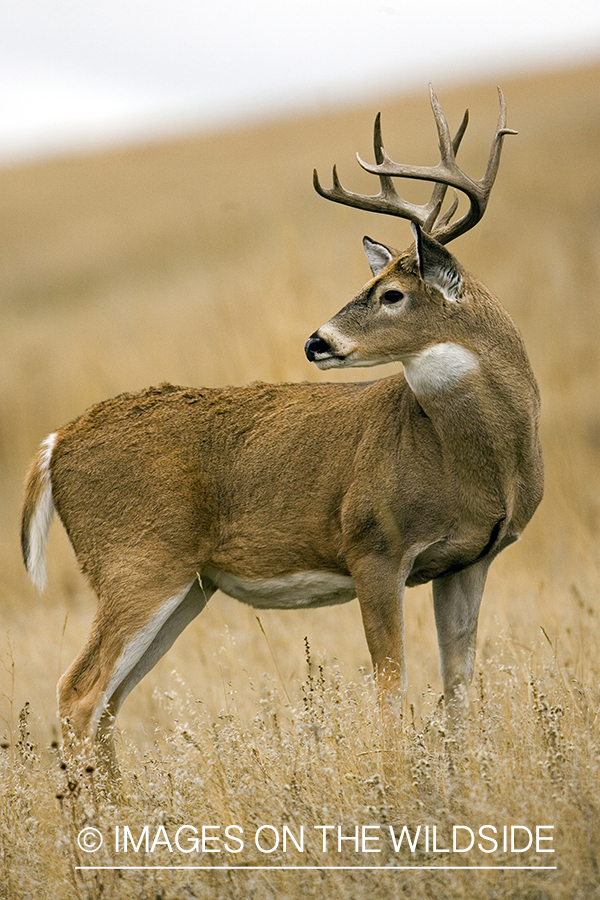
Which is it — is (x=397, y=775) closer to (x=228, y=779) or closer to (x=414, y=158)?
(x=228, y=779)

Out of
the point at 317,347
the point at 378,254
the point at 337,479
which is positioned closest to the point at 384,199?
the point at 378,254

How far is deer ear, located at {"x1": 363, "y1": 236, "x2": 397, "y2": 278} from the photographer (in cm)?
599

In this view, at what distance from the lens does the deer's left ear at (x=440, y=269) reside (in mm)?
5340

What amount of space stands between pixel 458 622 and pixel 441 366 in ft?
3.98

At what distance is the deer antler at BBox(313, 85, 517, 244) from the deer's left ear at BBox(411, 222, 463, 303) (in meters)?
0.17

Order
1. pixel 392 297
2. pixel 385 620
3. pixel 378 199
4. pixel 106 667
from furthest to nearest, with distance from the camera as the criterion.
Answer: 1. pixel 378 199
2. pixel 106 667
3. pixel 392 297
4. pixel 385 620

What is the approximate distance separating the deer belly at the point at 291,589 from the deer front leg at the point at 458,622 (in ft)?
1.45

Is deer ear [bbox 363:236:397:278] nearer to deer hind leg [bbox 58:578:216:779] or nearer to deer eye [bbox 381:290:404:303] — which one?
deer eye [bbox 381:290:404:303]

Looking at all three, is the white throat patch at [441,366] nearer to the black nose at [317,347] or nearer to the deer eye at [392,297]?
the deer eye at [392,297]

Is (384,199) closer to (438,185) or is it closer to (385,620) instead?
(438,185)

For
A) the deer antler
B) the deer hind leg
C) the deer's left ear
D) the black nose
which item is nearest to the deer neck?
the deer's left ear

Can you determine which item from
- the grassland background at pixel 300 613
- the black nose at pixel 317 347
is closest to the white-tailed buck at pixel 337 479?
the black nose at pixel 317 347

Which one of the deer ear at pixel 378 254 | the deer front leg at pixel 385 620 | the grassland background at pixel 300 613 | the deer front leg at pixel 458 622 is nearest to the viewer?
the grassland background at pixel 300 613

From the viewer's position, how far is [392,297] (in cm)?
552
